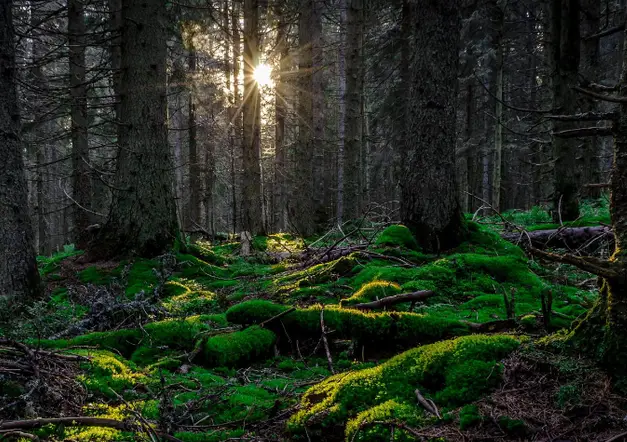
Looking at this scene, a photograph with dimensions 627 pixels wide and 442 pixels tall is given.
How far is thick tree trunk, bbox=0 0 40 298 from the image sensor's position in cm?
582

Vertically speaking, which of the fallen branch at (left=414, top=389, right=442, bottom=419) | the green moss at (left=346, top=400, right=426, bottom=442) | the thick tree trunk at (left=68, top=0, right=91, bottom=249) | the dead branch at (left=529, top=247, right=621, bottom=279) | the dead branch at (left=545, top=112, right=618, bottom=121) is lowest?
the green moss at (left=346, top=400, right=426, bottom=442)

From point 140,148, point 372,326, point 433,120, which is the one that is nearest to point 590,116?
point 372,326

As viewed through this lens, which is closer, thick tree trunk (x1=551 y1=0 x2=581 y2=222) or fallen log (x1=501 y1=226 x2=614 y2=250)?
fallen log (x1=501 y1=226 x2=614 y2=250)

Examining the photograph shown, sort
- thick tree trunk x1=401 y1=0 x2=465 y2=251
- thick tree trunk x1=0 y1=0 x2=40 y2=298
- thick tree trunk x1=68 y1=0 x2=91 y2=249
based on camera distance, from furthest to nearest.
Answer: thick tree trunk x1=68 y1=0 x2=91 y2=249, thick tree trunk x1=401 y1=0 x2=465 y2=251, thick tree trunk x1=0 y1=0 x2=40 y2=298

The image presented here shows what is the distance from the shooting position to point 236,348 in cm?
407

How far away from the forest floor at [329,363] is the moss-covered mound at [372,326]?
1 cm

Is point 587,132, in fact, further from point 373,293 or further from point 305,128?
point 305,128

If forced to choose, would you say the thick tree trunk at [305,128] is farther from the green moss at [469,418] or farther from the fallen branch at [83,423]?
the green moss at [469,418]

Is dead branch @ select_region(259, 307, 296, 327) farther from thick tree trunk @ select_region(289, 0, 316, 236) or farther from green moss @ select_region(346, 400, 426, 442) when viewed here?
thick tree trunk @ select_region(289, 0, 316, 236)

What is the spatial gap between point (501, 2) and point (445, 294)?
15.3m

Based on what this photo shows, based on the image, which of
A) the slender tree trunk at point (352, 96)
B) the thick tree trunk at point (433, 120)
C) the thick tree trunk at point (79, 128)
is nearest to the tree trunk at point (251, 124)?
the slender tree trunk at point (352, 96)

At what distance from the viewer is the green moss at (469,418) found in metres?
2.18

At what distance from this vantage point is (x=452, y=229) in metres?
7.10

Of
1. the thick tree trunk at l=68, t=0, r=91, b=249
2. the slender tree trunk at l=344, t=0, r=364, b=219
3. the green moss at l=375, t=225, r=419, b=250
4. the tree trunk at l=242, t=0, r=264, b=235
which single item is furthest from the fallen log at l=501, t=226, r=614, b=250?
the thick tree trunk at l=68, t=0, r=91, b=249
